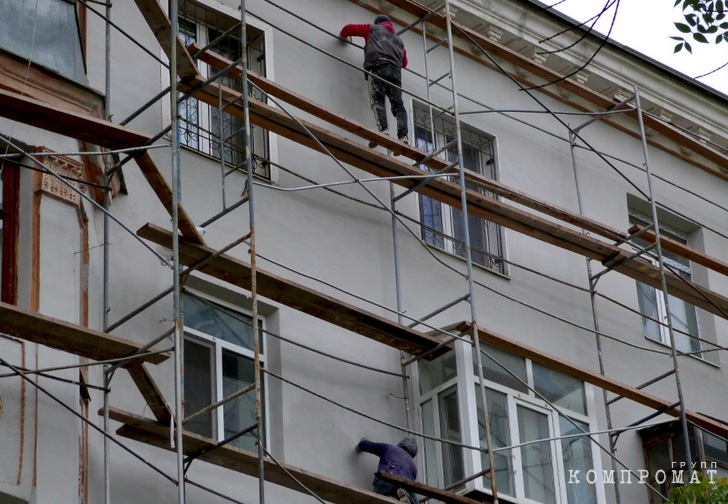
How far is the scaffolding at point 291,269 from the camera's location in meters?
10.3

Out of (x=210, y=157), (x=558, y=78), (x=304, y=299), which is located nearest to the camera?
(x=304, y=299)

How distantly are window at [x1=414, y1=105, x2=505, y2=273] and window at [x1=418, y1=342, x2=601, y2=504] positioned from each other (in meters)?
1.94

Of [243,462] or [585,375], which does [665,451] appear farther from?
[243,462]

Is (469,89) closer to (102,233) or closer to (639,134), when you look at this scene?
(639,134)

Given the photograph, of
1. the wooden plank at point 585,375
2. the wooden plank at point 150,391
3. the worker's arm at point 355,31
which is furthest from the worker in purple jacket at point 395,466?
the worker's arm at point 355,31

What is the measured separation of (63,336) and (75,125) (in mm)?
1750

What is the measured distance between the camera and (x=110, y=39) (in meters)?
13.6

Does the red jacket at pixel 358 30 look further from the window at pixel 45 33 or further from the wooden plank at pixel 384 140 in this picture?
the window at pixel 45 33

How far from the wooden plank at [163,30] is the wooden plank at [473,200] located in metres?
0.24

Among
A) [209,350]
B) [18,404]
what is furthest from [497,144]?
[18,404]

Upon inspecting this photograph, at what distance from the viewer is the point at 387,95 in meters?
15.7

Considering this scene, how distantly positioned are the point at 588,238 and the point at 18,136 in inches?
311

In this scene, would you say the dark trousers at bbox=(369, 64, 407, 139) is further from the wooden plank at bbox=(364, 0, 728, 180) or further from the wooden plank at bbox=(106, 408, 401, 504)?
the wooden plank at bbox=(106, 408, 401, 504)

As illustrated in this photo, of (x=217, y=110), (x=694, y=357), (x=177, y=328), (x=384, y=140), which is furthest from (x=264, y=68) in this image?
(x=694, y=357)
